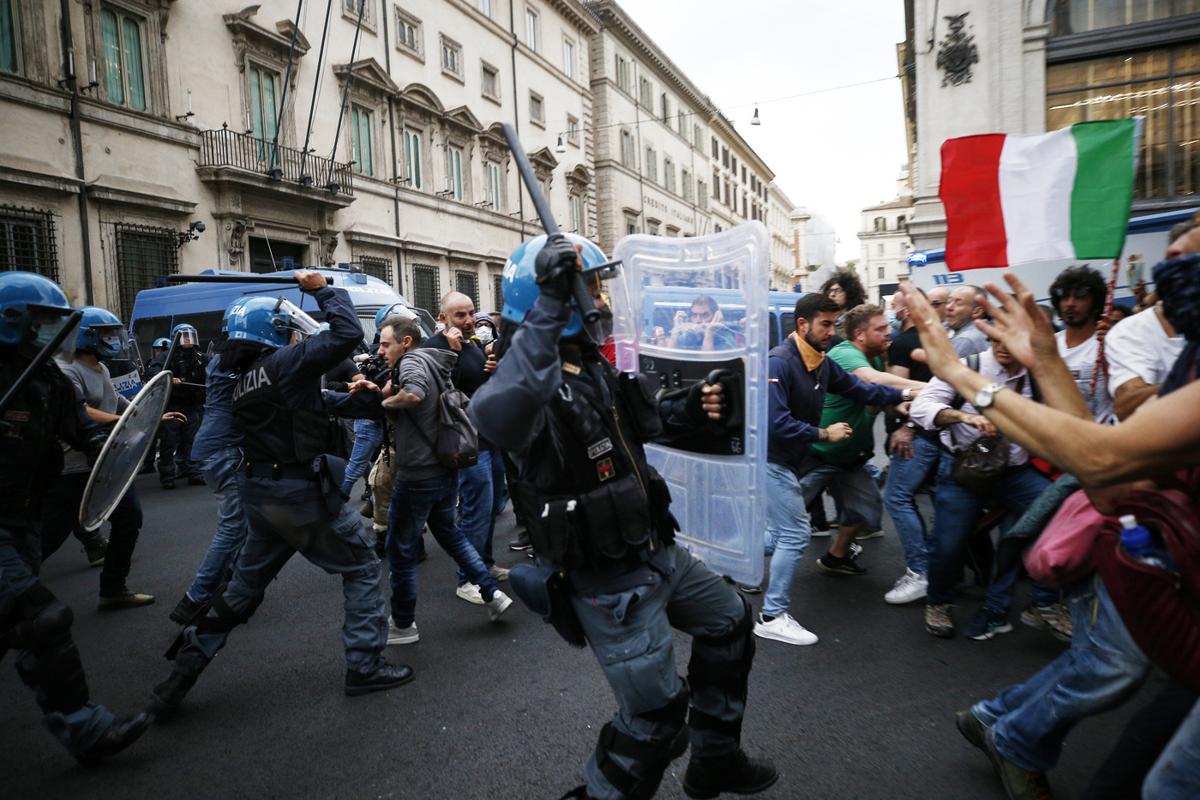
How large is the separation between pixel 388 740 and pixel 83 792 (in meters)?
1.11

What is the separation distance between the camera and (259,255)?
17.7 meters

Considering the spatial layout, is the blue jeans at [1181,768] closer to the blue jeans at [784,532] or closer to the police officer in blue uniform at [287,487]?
the blue jeans at [784,532]

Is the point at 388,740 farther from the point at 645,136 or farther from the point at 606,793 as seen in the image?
the point at 645,136

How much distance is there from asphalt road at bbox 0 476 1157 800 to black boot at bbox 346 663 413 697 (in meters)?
0.04

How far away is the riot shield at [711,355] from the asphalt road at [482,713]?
2.77ft

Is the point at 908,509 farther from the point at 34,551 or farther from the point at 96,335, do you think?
the point at 96,335

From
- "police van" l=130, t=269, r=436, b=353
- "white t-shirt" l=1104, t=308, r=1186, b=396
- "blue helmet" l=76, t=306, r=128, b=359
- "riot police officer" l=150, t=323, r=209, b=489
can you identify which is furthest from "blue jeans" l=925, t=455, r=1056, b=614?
"police van" l=130, t=269, r=436, b=353

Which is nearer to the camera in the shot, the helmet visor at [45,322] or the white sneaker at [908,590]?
the helmet visor at [45,322]

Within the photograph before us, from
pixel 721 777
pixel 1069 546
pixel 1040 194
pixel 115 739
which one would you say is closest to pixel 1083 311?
pixel 1040 194

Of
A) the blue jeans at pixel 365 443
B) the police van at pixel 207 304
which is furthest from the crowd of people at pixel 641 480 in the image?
the police van at pixel 207 304

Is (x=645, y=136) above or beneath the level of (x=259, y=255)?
above

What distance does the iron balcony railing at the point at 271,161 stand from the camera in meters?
16.3

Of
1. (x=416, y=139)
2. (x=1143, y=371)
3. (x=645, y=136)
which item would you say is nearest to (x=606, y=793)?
(x=1143, y=371)

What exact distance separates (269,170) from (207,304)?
6498 millimetres
